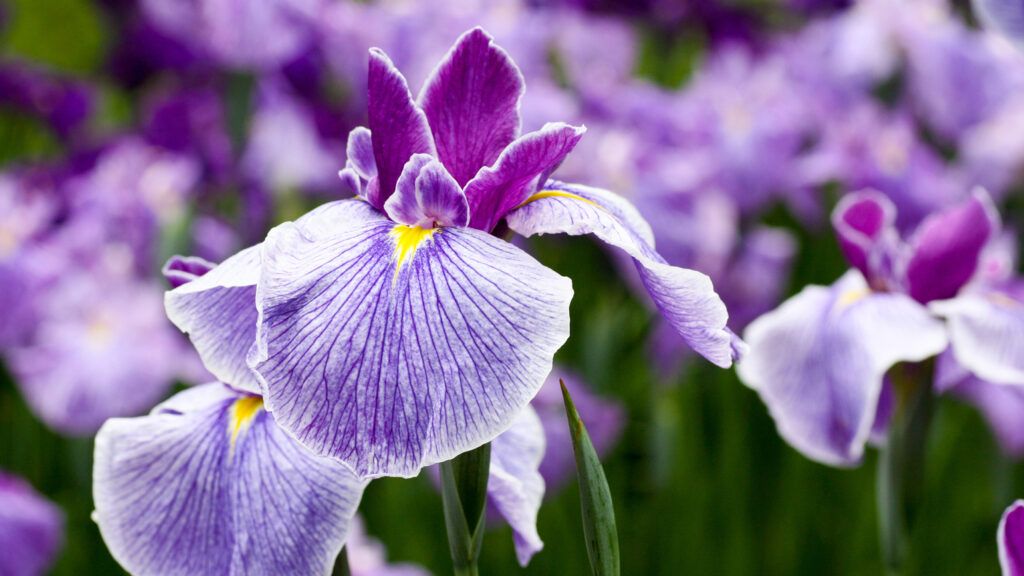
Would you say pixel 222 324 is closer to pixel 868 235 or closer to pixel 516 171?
pixel 516 171

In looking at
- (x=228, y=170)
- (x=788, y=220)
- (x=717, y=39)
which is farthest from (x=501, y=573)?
(x=717, y=39)

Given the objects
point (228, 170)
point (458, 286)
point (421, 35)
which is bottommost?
point (228, 170)

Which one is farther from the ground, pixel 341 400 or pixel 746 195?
pixel 341 400

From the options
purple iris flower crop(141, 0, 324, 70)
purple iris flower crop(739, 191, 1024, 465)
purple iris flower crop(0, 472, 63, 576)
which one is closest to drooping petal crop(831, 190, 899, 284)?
purple iris flower crop(739, 191, 1024, 465)

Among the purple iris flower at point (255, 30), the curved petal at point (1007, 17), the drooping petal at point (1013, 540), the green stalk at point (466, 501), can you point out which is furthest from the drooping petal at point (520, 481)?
the purple iris flower at point (255, 30)

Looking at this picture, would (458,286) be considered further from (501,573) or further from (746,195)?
(746,195)

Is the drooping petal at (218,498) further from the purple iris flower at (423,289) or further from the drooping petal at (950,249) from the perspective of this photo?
the drooping petal at (950,249)

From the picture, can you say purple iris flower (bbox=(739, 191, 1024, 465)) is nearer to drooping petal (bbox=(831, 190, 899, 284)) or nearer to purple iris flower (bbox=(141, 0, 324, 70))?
drooping petal (bbox=(831, 190, 899, 284))

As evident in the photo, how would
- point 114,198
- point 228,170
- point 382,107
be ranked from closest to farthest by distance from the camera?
→ point 382,107 < point 114,198 < point 228,170
